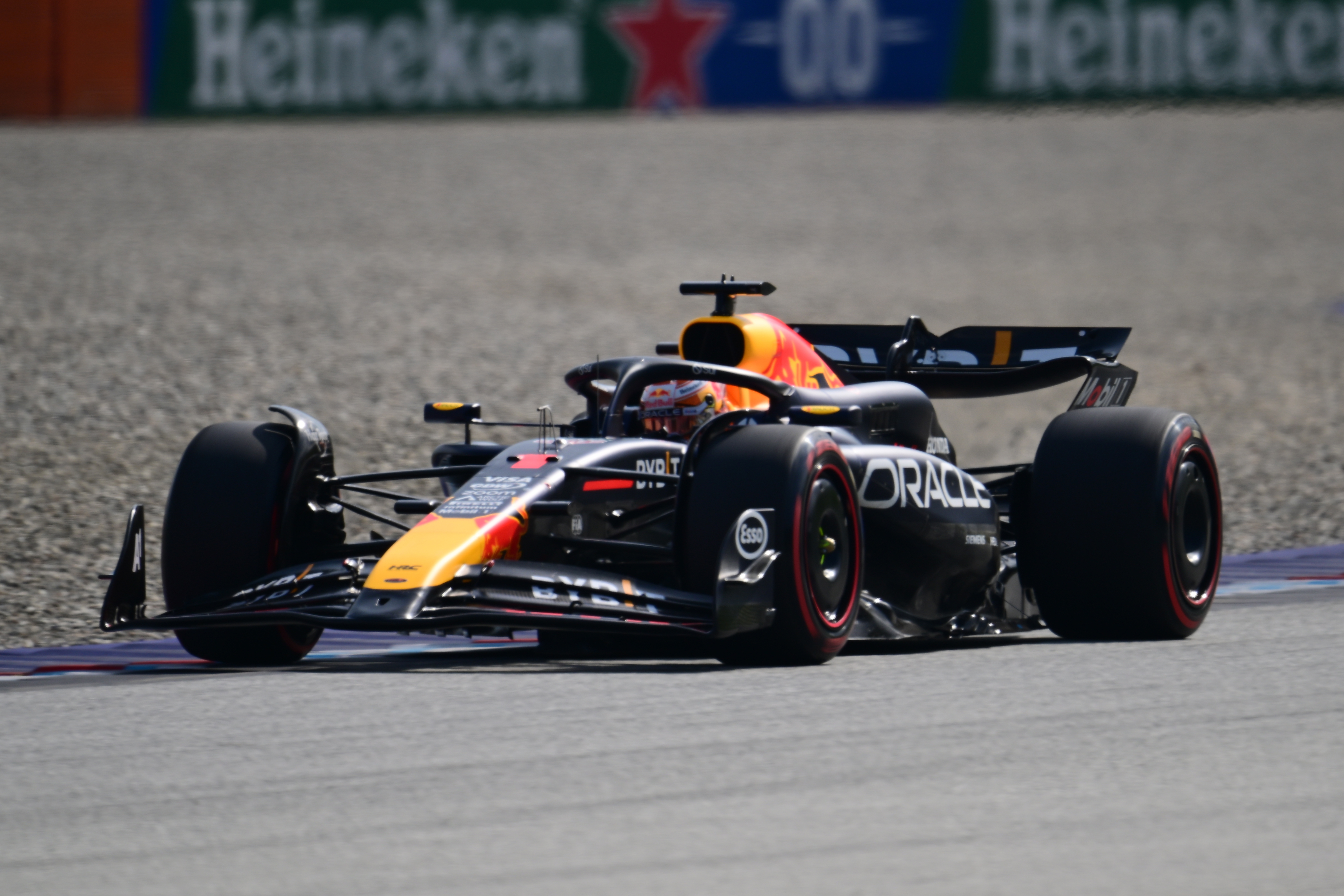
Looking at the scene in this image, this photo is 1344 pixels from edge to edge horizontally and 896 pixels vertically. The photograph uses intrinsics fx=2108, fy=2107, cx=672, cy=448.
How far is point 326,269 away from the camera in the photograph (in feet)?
Result: 70.5

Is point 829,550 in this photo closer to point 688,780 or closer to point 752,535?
point 752,535

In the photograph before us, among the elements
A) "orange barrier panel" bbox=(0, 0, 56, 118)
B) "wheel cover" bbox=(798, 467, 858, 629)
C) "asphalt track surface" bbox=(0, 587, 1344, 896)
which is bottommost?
"asphalt track surface" bbox=(0, 587, 1344, 896)

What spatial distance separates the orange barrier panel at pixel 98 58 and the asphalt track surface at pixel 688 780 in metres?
21.9

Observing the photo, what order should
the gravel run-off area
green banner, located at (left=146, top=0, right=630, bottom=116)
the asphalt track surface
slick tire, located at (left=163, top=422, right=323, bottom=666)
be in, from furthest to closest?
green banner, located at (left=146, top=0, right=630, bottom=116)
the gravel run-off area
slick tire, located at (left=163, top=422, right=323, bottom=666)
the asphalt track surface

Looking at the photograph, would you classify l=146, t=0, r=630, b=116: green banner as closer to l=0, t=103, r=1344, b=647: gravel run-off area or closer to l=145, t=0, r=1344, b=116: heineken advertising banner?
l=145, t=0, r=1344, b=116: heineken advertising banner

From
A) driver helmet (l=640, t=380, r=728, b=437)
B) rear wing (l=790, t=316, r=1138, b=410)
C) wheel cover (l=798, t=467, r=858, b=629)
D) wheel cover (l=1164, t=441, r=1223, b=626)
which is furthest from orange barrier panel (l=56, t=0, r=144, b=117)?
wheel cover (l=798, t=467, r=858, b=629)

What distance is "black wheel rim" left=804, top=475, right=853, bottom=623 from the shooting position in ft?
22.2

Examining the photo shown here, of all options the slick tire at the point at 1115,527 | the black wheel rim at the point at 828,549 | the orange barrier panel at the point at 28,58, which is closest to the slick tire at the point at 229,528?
the black wheel rim at the point at 828,549

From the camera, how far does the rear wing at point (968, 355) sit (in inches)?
364

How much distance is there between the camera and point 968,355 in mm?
9641

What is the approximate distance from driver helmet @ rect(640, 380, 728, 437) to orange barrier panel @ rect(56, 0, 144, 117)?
21.1m

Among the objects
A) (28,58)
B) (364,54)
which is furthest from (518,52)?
(28,58)

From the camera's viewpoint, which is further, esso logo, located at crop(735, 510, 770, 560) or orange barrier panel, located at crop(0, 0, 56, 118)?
orange barrier panel, located at crop(0, 0, 56, 118)

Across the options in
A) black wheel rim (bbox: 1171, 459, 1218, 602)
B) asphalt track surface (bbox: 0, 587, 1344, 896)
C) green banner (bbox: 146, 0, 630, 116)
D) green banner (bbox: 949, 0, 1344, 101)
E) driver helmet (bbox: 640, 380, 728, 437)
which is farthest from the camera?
green banner (bbox: 146, 0, 630, 116)
